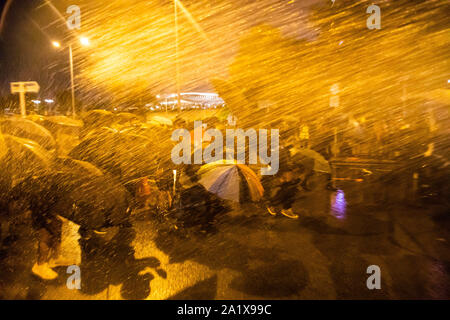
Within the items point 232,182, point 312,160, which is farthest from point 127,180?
point 312,160

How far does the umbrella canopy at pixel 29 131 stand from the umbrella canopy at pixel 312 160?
195 inches

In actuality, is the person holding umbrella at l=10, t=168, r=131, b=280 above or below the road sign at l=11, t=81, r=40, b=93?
below

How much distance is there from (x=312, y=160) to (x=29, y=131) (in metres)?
5.61

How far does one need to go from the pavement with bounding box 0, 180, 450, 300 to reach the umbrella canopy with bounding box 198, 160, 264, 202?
908 millimetres

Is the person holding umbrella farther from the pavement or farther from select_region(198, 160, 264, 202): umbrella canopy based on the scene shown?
select_region(198, 160, 264, 202): umbrella canopy

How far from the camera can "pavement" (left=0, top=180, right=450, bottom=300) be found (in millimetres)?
3551

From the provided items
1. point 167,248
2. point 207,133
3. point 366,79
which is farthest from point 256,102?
point 167,248

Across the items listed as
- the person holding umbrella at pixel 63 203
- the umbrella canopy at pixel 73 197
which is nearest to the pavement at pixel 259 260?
the person holding umbrella at pixel 63 203

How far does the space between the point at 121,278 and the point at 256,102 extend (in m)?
6.67

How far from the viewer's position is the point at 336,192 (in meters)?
7.59

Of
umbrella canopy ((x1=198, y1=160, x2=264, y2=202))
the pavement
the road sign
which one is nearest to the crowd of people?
the pavement

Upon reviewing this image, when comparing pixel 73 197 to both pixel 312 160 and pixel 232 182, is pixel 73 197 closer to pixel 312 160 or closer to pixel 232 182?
pixel 232 182
